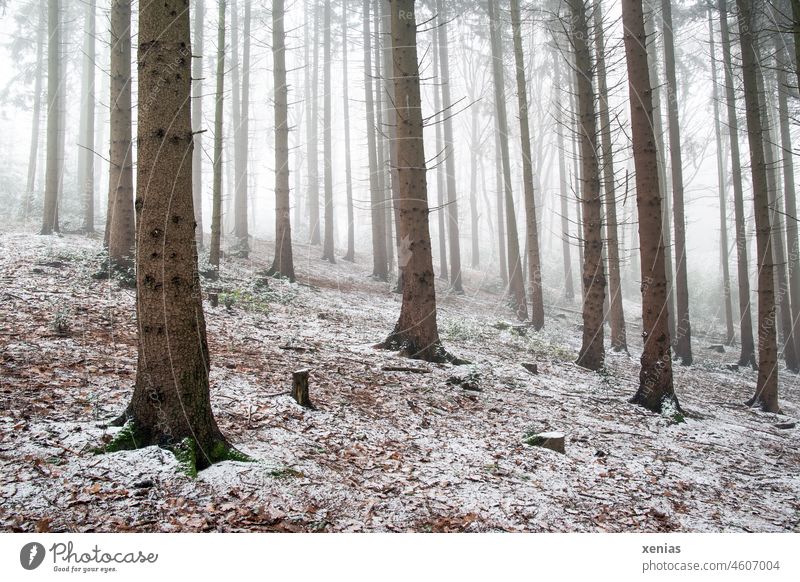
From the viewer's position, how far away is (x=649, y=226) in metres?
7.52

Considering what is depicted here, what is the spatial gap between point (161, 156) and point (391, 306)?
10.6 m

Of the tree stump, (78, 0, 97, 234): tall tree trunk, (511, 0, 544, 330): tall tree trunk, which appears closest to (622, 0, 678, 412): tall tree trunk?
the tree stump

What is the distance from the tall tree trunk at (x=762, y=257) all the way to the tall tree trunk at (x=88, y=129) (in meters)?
16.8

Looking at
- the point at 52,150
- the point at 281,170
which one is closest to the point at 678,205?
the point at 281,170

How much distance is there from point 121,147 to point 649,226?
10007mm

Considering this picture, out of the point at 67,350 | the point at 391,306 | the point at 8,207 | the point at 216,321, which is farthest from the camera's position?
the point at 8,207

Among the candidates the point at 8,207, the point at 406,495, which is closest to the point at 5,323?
the point at 406,495

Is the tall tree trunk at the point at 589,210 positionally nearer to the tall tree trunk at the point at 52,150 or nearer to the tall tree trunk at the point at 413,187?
the tall tree trunk at the point at 413,187

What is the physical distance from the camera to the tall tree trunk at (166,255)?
11.7 feet

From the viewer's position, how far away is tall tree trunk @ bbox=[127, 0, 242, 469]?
11.7 ft

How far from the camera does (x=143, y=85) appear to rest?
3.61 meters
